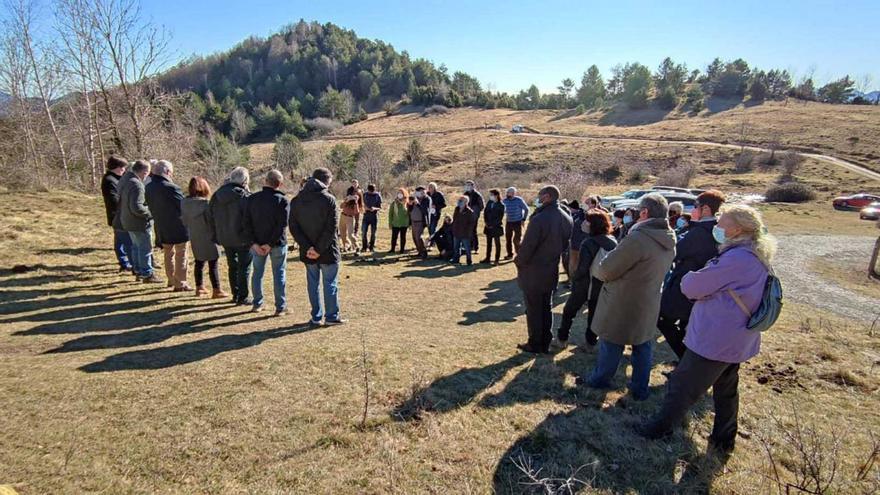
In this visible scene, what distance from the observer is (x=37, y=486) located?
254cm

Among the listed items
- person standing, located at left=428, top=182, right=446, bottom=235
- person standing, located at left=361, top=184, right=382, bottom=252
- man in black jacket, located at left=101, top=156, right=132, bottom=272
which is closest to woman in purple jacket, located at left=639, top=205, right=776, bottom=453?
man in black jacket, located at left=101, top=156, right=132, bottom=272

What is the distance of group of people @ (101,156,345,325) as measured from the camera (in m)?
5.37

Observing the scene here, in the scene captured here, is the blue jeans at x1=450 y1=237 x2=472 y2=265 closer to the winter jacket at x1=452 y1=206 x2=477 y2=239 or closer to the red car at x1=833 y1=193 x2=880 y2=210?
the winter jacket at x1=452 y1=206 x2=477 y2=239

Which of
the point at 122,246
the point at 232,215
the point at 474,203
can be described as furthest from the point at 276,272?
the point at 474,203

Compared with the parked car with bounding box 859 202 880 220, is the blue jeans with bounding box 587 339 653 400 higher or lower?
higher

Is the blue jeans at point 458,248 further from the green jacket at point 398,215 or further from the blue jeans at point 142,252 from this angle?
the blue jeans at point 142,252

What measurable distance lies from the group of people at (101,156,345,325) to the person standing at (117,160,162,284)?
0.01 metres

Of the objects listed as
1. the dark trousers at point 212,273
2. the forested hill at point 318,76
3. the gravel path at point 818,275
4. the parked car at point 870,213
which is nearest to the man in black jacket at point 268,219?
the dark trousers at point 212,273

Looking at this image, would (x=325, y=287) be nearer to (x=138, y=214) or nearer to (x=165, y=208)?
(x=165, y=208)

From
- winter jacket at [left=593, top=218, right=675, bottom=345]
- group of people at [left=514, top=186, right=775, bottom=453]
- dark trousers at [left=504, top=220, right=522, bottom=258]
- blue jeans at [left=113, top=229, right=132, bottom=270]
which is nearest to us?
group of people at [left=514, top=186, right=775, bottom=453]

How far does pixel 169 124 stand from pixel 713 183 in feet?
140

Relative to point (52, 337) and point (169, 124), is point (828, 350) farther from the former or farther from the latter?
point (169, 124)

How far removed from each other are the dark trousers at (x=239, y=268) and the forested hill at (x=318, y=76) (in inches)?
3187

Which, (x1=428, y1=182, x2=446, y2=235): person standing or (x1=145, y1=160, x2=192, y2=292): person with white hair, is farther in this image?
(x1=428, y1=182, x2=446, y2=235): person standing
